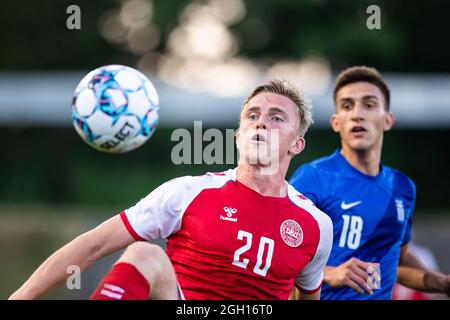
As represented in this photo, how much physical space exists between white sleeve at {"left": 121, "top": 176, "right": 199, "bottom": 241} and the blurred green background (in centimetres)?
1188

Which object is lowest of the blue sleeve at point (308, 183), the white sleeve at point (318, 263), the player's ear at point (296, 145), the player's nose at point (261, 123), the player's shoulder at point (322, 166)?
the white sleeve at point (318, 263)

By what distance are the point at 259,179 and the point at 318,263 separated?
72cm

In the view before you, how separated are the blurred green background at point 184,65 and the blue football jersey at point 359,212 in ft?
35.0

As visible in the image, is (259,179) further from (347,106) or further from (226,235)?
(347,106)

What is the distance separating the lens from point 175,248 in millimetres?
5551

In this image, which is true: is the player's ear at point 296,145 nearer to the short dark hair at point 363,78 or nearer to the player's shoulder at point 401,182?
the short dark hair at point 363,78

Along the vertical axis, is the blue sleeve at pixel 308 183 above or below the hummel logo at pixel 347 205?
above

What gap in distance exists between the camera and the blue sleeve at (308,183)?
6422mm

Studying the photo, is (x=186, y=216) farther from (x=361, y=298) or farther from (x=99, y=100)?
(x=361, y=298)

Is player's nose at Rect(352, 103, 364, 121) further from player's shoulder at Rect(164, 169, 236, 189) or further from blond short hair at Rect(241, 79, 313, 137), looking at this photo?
player's shoulder at Rect(164, 169, 236, 189)

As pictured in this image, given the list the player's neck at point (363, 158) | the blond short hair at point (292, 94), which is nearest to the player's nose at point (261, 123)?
the blond short hair at point (292, 94)

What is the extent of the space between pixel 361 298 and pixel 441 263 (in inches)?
153

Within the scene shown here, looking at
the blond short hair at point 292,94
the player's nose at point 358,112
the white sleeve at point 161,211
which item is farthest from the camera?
the player's nose at point 358,112

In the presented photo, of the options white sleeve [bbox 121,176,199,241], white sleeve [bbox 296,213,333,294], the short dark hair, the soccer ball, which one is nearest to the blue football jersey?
the short dark hair
